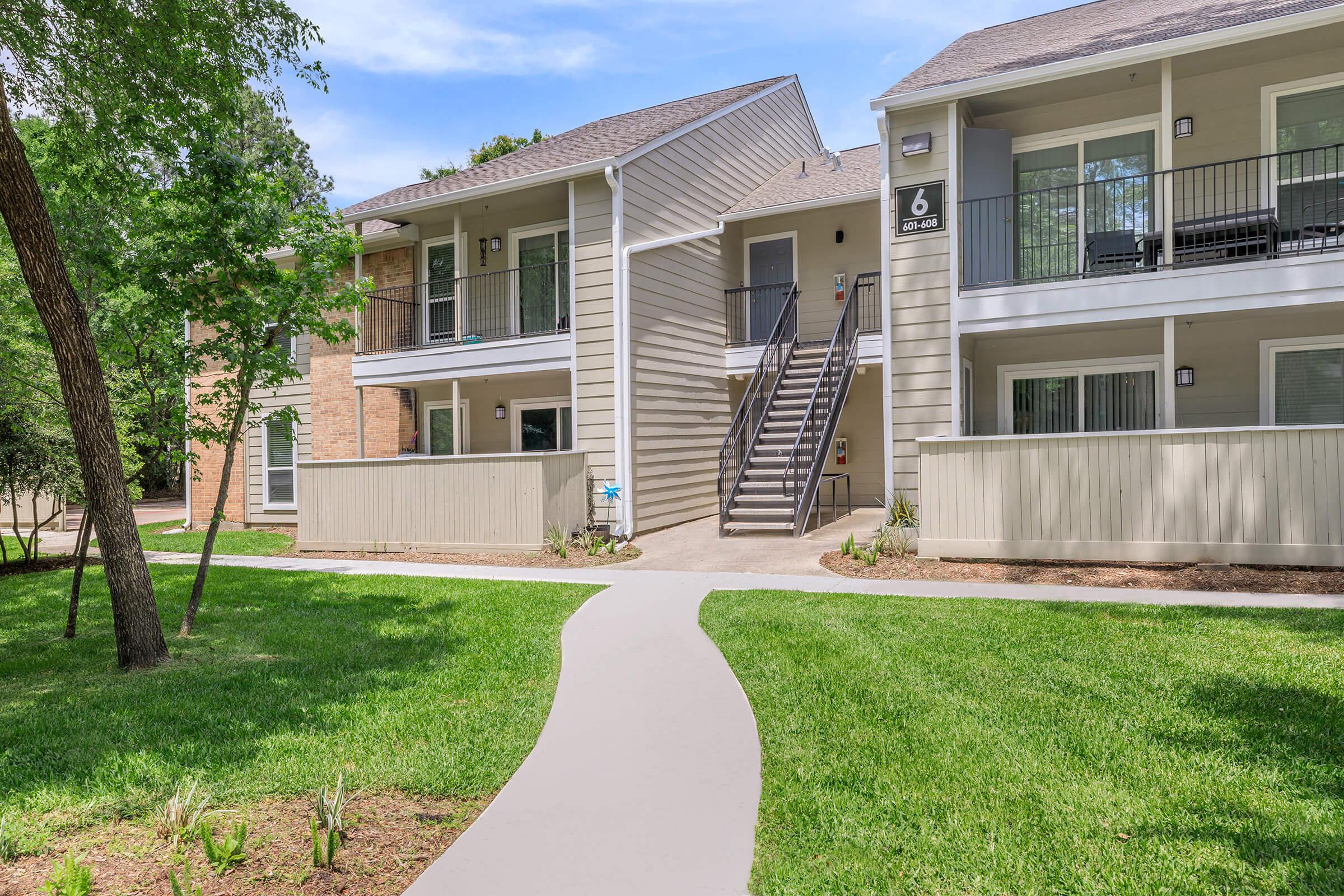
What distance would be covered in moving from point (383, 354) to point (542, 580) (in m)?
7.42

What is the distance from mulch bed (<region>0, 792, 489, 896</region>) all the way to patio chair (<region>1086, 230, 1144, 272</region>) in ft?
34.9

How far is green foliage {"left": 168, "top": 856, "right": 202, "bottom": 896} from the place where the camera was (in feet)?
8.32

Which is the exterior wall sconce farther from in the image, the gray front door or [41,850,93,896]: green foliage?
[41,850,93,896]: green foliage

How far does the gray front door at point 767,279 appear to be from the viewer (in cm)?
1540

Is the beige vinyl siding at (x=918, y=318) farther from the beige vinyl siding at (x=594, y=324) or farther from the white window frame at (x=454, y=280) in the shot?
the white window frame at (x=454, y=280)

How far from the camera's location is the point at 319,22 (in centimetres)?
891

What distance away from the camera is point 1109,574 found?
855cm

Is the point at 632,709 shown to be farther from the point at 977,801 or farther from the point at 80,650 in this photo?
the point at 80,650

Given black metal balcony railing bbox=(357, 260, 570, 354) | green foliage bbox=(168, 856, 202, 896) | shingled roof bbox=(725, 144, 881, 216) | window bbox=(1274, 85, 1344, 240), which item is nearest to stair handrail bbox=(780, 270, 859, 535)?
shingled roof bbox=(725, 144, 881, 216)

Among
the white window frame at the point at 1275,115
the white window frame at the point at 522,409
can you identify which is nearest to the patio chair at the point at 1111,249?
the white window frame at the point at 1275,115

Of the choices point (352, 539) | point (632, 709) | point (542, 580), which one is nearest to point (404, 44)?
point (352, 539)

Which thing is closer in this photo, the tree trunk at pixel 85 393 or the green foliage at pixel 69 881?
the green foliage at pixel 69 881

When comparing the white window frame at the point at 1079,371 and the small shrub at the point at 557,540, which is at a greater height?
the white window frame at the point at 1079,371

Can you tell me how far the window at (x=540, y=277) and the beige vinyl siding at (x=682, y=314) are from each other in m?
1.80
